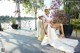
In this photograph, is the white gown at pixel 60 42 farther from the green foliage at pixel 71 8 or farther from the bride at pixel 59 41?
the green foliage at pixel 71 8

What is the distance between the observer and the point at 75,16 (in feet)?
24.8

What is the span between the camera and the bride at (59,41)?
4.65 metres

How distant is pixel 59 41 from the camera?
503 cm

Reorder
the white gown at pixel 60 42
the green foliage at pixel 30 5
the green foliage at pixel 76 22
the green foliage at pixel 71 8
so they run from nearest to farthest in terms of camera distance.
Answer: the white gown at pixel 60 42
the green foliage at pixel 71 8
the green foliage at pixel 76 22
the green foliage at pixel 30 5

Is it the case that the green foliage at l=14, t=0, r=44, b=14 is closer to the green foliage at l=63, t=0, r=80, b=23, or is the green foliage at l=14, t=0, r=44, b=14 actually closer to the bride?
the green foliage at l=63, t=0, r=80, b=23

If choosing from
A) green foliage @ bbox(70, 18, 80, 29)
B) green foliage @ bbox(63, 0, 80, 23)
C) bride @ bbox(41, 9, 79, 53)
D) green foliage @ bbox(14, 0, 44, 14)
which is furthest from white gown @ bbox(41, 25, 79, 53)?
green foliage @ bbox(14, 0, 44, 14)

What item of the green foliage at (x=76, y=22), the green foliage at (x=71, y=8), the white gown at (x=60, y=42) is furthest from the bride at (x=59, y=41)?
the green foliage at (x=76, y=22)

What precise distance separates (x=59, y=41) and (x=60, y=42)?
0.10 metres

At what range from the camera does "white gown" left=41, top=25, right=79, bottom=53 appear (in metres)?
4.64

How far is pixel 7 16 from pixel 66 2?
3.04 metres

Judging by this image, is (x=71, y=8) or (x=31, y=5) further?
(x=31, y=5)

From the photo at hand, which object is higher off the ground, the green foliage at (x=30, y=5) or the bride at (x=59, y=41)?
the green foliage at (x=30, y=5)

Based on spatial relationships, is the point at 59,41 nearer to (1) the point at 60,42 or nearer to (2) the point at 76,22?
(1) the point at 60,42

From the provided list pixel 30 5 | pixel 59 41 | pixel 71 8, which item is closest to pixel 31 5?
pixel 30 5
